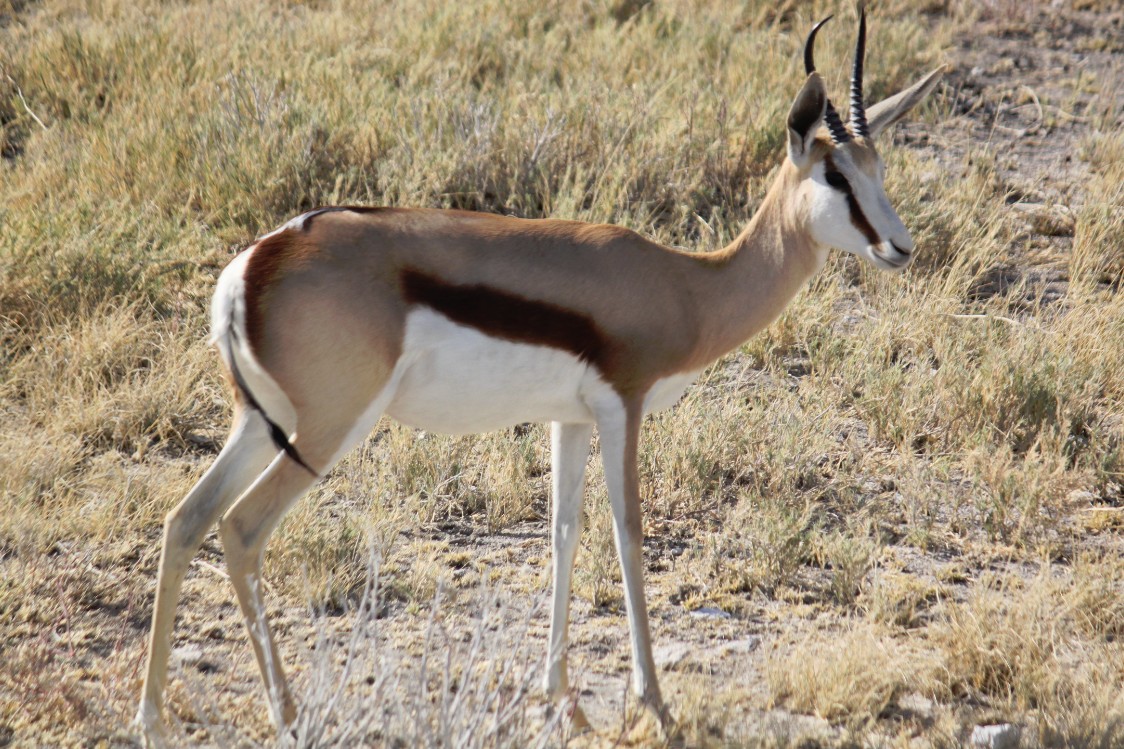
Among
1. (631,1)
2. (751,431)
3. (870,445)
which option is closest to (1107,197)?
(870,445)

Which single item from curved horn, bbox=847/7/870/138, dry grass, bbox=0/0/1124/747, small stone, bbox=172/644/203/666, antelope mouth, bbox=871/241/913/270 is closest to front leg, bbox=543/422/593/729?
dry grass, bbox=0/0/1124/747

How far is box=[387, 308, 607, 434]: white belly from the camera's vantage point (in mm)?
3740

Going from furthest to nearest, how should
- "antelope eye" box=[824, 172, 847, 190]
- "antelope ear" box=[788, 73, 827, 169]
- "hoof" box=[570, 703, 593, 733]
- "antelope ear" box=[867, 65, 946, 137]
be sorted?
"antelope ear" box=[867, 65, 946, 137] < "antelope eye" box=[824, 172, 847, 190] < "antelope ear" box=[788, 73, 827, 169] < "hoof" box=[570, 703, 593, 733]

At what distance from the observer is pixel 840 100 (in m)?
9.27

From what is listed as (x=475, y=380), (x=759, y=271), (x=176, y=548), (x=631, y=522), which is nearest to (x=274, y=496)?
(x=176, y=548)

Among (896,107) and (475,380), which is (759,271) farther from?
(475,380)

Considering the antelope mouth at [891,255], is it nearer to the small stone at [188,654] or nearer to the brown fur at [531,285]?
the brown fur at [531,285]

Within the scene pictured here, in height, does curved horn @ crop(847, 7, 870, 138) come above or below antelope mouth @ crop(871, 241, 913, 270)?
above

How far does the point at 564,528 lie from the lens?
4.25m

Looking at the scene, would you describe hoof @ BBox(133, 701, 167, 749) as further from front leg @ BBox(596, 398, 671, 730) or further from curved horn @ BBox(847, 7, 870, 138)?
curved horn @ BBox(847, 7, 870, 138)

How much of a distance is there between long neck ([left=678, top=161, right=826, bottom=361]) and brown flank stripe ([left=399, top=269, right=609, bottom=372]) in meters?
0.54

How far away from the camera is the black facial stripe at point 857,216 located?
416cm

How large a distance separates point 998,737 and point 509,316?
220 cm

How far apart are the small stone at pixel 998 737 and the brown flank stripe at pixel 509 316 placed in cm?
181
